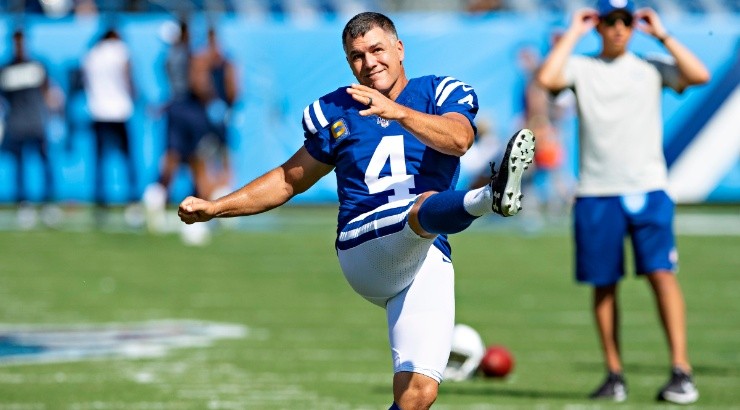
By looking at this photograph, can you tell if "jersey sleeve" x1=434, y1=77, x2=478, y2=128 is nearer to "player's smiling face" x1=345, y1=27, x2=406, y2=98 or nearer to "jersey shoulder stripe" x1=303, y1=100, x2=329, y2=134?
"player's smiling face" x1=345, y1=27, x2=406, y2=98

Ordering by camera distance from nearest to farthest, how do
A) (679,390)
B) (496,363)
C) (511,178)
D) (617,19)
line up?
(511,178) → (679,390) → (617,19) → (496,363)

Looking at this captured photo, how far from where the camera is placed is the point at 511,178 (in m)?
4.95

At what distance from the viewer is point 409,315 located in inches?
217

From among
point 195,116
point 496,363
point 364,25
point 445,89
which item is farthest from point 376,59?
point 195,116

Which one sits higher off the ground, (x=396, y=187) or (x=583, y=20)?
(x=583, y=20)

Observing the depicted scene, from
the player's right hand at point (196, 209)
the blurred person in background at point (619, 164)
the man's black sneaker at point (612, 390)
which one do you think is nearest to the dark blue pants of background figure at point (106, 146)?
the blurred person in background at point (619, 164)

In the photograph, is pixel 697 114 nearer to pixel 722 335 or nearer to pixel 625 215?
pixel 722 335

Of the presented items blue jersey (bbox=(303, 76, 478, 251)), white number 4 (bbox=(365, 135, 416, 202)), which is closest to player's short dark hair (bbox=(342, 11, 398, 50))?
blue jersey (bbox=(303, 76, 478, 251))

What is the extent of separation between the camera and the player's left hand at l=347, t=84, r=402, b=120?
5.05 metres

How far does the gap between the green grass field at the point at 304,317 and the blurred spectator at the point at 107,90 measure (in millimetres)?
1457

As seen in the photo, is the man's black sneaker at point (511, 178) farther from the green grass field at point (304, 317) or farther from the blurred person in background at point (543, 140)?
the blurred person in background at point (543, 140)

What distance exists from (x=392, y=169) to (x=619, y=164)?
103 inches

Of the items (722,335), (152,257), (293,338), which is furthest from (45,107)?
(722,335)

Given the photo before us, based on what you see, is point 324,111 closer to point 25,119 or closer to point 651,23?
point 651,23
